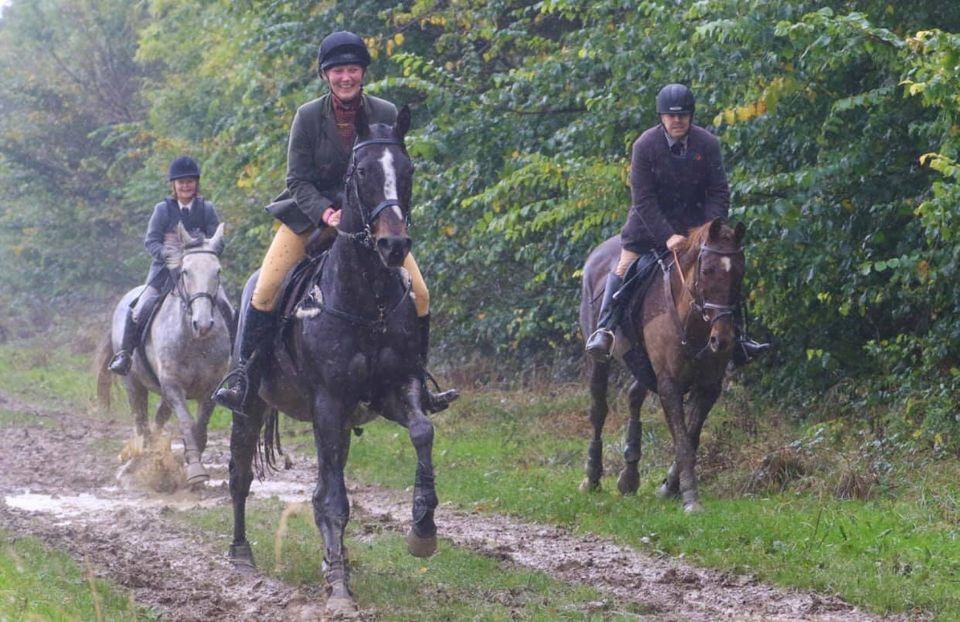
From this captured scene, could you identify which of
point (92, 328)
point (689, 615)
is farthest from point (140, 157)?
point (689, 615)

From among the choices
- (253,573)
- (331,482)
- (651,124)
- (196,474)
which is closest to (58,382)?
(196,474)

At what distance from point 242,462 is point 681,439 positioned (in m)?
3.32

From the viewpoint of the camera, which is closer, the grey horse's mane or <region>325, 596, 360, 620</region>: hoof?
<region>325, 596, 360, 620</region>: hoof

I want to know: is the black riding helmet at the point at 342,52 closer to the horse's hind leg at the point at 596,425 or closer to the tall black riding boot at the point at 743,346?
the tall black riding boot at the point at 743,346

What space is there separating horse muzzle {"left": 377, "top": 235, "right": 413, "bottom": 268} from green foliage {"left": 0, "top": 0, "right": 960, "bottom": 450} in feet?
13.0

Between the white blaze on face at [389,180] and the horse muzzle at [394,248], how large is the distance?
0.20 metres

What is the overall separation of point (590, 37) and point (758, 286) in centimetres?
356

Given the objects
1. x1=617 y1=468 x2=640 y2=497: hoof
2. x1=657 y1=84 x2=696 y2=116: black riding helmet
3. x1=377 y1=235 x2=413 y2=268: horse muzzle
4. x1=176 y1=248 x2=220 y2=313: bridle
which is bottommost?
x1=617 y1=468 x2=640 y2=497: hoof

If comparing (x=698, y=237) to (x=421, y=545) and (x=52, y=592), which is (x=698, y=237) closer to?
(x=421, y=545)

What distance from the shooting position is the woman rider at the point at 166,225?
543 inches

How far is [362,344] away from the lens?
759 centimetres

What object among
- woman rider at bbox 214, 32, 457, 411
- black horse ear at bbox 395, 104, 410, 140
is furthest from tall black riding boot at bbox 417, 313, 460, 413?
black horse ear at bbox 395, 104, 410, 140

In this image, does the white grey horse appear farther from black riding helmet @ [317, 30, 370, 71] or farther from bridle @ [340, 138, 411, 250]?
bridle @ [340, 138, 411, 250]

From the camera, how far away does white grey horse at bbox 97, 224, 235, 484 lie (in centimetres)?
1298
